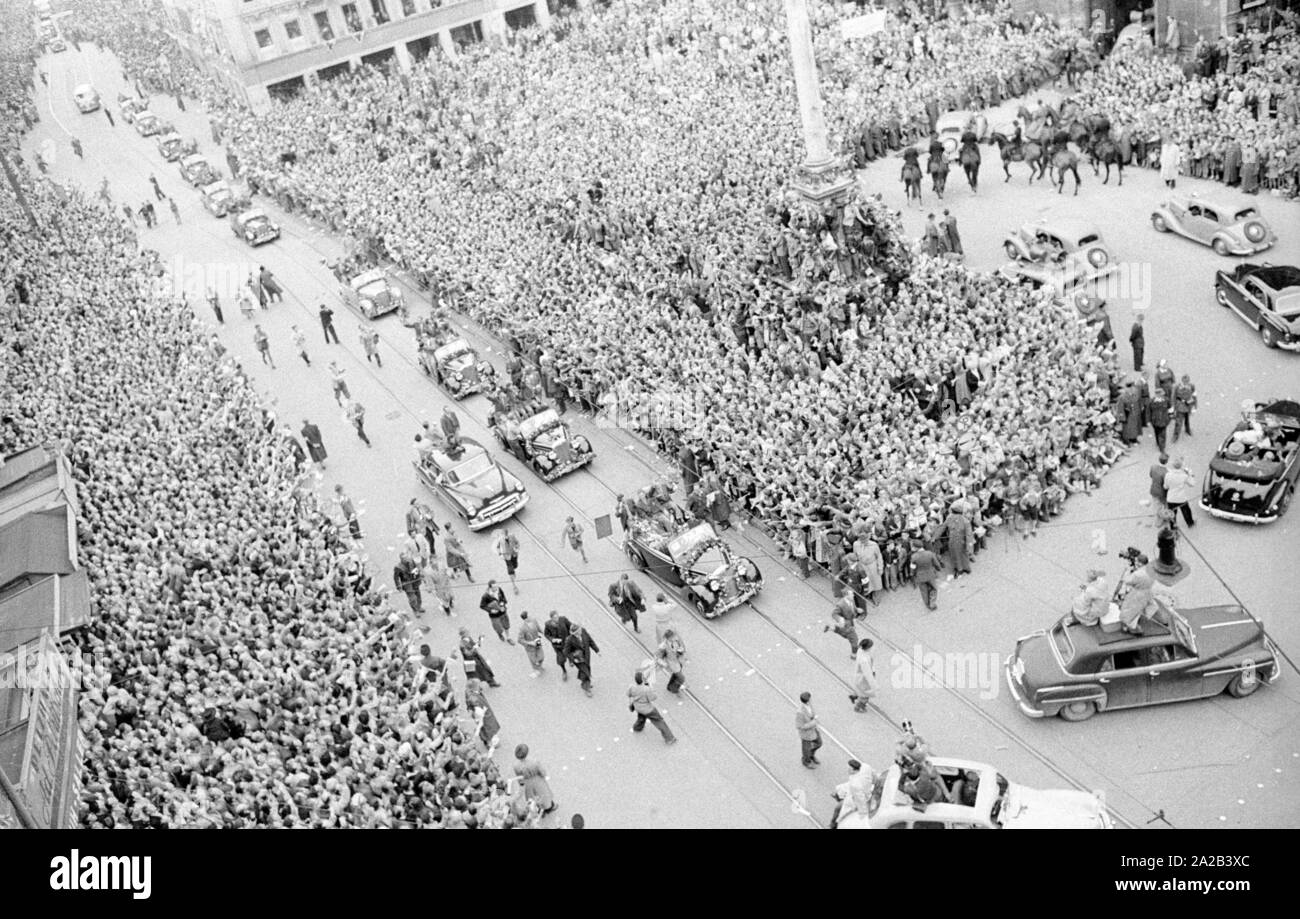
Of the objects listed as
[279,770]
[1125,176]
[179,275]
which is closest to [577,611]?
[279,770]

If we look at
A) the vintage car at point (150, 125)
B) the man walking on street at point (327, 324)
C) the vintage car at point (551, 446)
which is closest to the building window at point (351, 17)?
the vintage car at point (150, 125)

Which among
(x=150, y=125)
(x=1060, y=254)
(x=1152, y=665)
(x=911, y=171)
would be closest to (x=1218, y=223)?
(x=1060, y=254)

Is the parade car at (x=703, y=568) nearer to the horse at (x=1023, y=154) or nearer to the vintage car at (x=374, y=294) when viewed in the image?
the vintage car at (x=374, y=294)

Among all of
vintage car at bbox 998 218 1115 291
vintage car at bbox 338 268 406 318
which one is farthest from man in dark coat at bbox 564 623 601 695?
vintage car at bbox 338 268 406 318

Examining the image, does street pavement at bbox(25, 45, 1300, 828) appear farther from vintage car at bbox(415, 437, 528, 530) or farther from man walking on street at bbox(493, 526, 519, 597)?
vintage car at bbox(415, 437, 528, 530)

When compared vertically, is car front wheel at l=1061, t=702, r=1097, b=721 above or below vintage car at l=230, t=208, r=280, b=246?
below

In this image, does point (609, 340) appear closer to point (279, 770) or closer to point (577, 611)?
point (577, 611)
